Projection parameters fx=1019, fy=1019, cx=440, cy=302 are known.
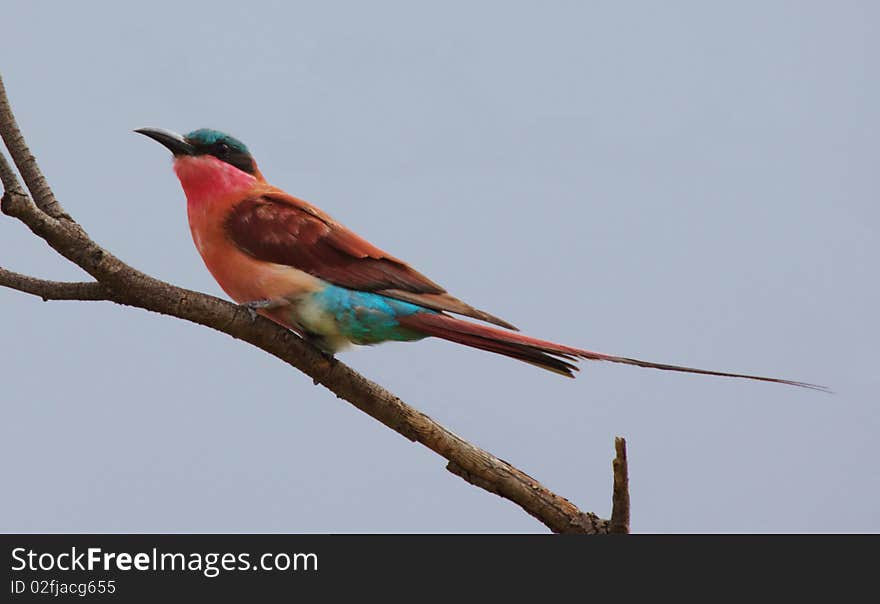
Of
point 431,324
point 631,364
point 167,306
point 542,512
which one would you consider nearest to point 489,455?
point 542,512

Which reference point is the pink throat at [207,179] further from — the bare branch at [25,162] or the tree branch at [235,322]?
the bare branch at [25,162]

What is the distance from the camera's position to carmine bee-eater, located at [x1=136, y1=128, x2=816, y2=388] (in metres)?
2.44

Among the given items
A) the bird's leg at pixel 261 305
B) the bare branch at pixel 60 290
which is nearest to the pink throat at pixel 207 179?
the bird's leg at pixel 261 305

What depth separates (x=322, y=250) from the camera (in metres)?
2.54

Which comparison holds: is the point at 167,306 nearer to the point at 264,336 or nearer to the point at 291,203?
the point at 264,336

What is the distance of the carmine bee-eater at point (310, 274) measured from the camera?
2.44m

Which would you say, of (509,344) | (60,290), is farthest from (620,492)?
(60,290)

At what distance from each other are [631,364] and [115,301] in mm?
1095

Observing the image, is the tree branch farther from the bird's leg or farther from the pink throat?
the pink throat

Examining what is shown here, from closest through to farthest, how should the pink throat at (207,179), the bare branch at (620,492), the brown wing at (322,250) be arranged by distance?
the bare branch at (620,492), the brown wing at (322,250), the pink throat at (207,179)

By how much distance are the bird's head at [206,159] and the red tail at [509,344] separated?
664 mm

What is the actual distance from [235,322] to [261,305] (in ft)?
0.38

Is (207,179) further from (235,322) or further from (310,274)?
(235,322)

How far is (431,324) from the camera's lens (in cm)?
240
